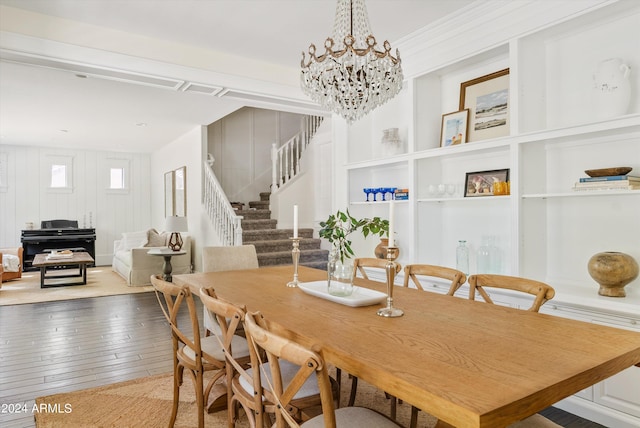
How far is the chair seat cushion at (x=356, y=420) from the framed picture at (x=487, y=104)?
2424 mm

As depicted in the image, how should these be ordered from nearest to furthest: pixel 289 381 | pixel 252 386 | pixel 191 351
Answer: pixel 252 386, pixel 289 381, pixel 191 351

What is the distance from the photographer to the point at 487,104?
3.31m

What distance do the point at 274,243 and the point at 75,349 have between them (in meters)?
3.39

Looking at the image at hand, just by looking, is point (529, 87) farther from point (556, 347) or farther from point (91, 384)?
point (91, 384)

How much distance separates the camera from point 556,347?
1353mm

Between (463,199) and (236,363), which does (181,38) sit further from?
(236,363)

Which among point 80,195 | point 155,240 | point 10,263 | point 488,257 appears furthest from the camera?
point 80,195

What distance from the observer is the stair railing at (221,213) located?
6.05 m

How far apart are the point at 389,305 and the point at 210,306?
2.51ft

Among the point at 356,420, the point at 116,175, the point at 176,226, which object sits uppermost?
the point at 116,175

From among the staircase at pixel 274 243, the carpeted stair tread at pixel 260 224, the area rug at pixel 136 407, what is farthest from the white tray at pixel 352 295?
the carpeted stair tread at pixel 260 224

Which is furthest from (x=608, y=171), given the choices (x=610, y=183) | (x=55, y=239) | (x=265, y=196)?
(x=55, y=239)

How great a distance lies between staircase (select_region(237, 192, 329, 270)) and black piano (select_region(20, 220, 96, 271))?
4211 mm

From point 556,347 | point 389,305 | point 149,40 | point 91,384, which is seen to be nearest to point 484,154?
point 389,305
